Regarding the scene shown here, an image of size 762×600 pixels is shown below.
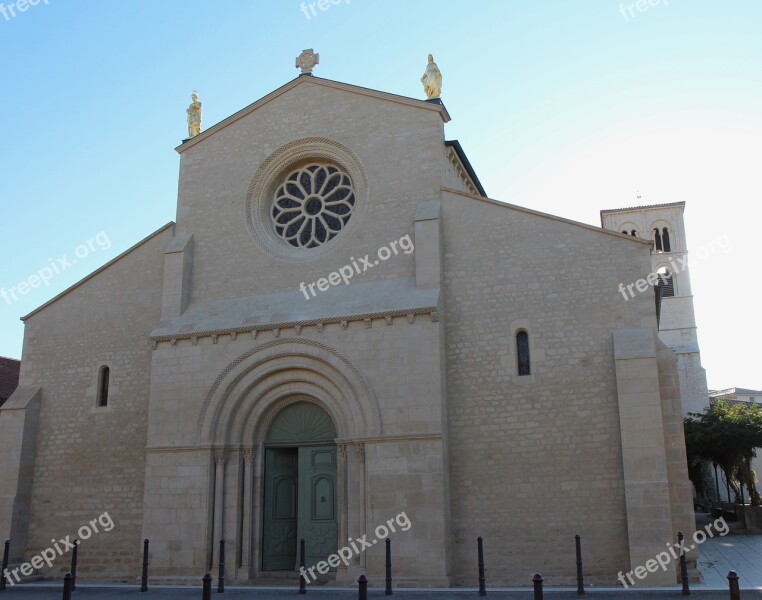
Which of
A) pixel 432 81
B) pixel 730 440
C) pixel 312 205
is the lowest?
pixel 730 440

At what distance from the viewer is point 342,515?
16.9 m

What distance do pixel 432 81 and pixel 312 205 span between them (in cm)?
435

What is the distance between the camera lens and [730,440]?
29094 millimetres

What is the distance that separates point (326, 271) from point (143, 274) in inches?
207

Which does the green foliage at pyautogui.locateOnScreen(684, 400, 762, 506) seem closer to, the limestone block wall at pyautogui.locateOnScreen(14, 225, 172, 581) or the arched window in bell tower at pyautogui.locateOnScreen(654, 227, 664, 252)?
the limestone block wall at pyautogui.locateOnScreen(14, 225, 172, 581)

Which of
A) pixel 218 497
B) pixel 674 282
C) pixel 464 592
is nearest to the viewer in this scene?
pixel 464 592

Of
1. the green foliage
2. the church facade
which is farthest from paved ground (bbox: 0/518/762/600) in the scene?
the green foliage

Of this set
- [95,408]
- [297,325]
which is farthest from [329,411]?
[95,408]

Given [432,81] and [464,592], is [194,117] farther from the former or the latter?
[464,592]

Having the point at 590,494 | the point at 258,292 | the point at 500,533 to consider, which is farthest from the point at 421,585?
the point at 258,292

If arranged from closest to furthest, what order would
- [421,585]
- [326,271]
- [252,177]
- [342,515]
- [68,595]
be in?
[68,595] → [421,585] → [342,515] → [326,271] → [252,177]

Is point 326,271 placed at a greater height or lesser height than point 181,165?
lesser

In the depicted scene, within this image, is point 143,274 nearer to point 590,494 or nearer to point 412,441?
point 412,441

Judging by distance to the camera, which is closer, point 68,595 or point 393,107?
point 68,595
